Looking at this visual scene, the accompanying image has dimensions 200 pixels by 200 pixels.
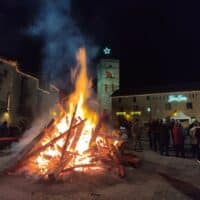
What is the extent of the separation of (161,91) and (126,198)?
57926 mm

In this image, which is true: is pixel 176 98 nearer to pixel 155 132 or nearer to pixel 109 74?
pixel 109 74

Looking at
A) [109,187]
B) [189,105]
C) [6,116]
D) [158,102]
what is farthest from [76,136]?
[158,102]

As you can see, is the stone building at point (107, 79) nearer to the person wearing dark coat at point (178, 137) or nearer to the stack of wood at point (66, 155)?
the person wearing dark coat at point (178, 137)

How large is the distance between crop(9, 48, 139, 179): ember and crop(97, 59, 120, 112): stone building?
5947cm

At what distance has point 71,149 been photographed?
963 centimetres

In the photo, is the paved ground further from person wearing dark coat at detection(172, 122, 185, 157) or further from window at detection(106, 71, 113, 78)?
window at detection(106, 71, 113, 78)

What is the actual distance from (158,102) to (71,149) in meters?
55.0

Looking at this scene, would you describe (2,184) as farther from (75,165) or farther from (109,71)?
(109,71)

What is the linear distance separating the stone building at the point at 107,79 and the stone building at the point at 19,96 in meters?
27.2

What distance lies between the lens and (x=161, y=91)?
62.6 m

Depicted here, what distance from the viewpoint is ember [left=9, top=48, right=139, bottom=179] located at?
28.6 ft

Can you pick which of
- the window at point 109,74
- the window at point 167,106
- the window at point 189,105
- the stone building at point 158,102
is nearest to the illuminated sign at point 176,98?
the stone building at point 158,102

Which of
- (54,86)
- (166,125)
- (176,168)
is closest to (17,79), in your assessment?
(54,86)

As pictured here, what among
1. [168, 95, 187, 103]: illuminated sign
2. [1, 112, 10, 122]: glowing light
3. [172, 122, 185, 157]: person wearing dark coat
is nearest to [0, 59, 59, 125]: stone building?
[1, 112, 10, 122]: glowing light
